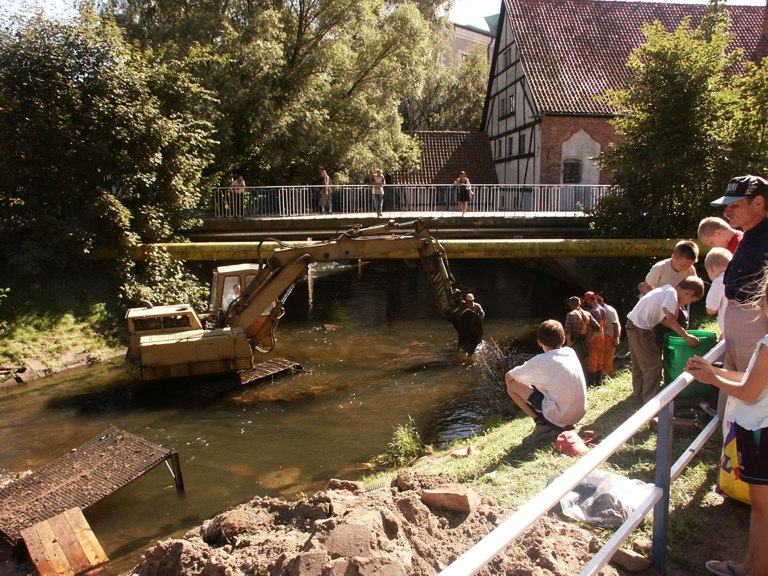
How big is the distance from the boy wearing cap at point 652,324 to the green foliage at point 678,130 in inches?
426

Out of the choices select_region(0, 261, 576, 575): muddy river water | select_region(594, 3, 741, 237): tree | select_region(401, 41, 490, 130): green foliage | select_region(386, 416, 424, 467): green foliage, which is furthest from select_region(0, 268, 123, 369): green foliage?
select_region(401, 41, 490, 130): green foliage

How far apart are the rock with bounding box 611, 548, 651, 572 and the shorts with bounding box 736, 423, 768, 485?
2.49ft

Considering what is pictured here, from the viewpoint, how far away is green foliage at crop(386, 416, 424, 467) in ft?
26.8

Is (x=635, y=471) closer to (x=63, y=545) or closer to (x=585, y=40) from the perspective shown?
(x=63, y=545)

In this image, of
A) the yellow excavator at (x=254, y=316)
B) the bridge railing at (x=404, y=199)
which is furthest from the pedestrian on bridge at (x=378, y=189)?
the yellow excavator at (x=254, y=316)

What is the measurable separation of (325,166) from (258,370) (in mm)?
14967

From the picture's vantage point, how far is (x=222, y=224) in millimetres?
18906

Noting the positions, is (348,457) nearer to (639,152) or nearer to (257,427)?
(257,427)

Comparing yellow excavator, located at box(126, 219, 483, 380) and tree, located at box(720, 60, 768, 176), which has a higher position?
tree, located at box(720, 60, 768, 176)

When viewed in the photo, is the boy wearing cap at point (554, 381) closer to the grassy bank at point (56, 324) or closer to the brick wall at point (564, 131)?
the grassy bank at point (56, 324)

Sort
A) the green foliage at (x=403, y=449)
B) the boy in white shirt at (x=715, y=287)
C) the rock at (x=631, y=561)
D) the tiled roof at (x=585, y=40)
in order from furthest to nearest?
the tiled roof at (x=585, y=40) → the green foliage at (x=403, y=449) → the boy in white shirt at (x=715, y=287) → the rock at (x=631, y=561)

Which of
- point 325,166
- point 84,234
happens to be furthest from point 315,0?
point 84,234

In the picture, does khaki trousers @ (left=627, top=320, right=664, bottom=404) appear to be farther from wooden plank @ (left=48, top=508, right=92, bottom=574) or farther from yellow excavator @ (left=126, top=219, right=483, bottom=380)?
wooden plank @ (left=48, top=508, right=92, bottom=574)

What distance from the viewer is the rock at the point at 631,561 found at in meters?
3.57
